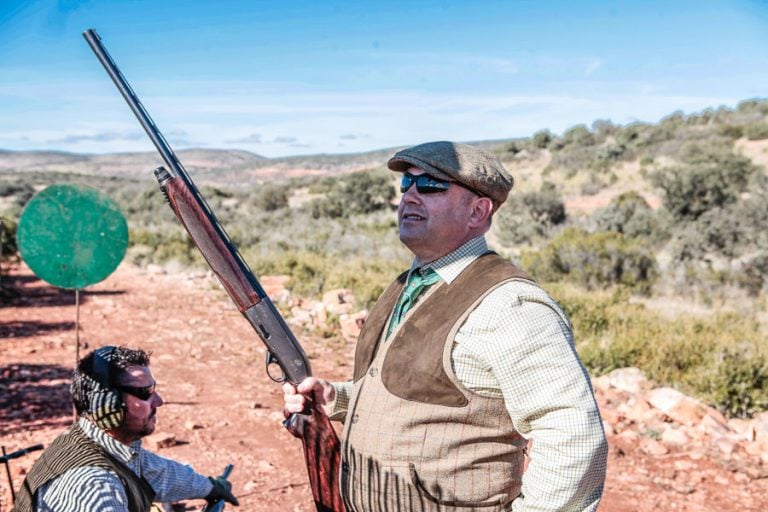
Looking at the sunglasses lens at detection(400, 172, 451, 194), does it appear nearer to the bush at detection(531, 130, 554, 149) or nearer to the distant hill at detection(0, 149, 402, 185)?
the bush at detection(531, 130, 554, 149)

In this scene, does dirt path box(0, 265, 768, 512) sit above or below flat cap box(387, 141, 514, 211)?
below

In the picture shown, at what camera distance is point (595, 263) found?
11547 mm

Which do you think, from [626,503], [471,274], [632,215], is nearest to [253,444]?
[626,503]

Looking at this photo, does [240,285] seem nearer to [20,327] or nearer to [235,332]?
[235,332]

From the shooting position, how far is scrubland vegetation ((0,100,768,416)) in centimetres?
692

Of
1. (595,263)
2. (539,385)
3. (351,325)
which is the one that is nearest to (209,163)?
(595,263)

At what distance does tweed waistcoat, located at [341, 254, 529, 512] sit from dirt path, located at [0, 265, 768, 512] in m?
2.68

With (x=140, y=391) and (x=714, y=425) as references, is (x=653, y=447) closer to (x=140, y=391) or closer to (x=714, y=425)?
(x=714, y=425)

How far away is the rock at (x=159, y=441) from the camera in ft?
16.9

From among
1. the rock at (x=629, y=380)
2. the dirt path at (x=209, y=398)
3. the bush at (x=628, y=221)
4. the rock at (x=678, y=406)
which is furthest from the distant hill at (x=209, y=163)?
the rock at (x=678, y=406)

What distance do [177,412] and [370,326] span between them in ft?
14.2

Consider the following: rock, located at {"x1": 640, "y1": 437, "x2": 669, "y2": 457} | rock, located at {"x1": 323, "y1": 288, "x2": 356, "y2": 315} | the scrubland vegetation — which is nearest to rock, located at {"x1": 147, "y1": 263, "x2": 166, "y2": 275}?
the scrubland vegetation

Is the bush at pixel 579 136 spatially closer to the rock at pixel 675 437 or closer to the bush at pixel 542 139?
the bush at pixel 542 139

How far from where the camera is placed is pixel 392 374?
6.30 feet
